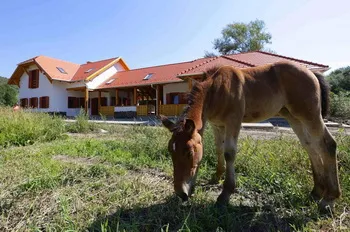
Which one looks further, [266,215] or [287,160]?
[287,160]

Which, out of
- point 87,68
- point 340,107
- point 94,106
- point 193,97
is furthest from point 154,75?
point 193,97

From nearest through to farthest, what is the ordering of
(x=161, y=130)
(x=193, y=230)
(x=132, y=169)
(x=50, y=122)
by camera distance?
(x=193, y=230)
(x=132, y=169)
(x=161, y=130)
(x=50, y=122)

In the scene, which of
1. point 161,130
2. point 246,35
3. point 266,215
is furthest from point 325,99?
point 246,35

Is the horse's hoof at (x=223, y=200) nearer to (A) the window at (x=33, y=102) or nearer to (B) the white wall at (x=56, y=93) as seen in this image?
(B) the white wall at (x=56, y=93)

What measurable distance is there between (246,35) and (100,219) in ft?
147

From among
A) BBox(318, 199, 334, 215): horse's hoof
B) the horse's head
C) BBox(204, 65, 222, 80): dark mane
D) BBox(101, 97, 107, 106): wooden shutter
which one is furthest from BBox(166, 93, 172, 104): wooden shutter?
the horse's head

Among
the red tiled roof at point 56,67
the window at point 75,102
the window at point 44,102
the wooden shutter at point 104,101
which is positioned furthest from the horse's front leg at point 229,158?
the window at point 44,102

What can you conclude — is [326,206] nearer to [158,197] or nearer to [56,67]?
[158,197]

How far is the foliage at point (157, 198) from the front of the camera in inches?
85.5

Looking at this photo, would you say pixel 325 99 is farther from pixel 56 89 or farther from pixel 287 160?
pixel 56 89

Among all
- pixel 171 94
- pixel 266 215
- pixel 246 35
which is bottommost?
pixel 266 215

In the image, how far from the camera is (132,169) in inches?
157

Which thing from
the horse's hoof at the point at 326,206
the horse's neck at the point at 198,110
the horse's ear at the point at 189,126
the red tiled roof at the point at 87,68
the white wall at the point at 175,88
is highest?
the red tiled roof at the point at 87,68

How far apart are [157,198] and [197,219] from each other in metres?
0.67
